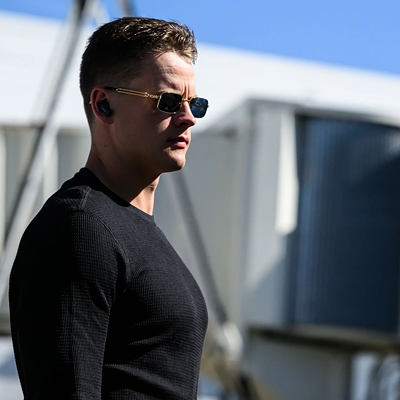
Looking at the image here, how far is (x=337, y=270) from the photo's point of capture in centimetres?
669

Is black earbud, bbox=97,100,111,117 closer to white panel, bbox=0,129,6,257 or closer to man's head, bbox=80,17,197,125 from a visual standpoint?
man's head, bbox=80,17,197,125

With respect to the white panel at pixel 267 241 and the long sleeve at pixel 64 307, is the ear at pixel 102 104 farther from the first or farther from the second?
the white panel at pixel 267 241

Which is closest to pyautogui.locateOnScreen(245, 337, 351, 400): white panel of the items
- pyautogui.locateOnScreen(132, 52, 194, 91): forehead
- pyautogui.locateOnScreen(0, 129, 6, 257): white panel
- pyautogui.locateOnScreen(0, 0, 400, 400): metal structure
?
pyautogui.locateOnScreen(0, 0, 400, 400): metal structure

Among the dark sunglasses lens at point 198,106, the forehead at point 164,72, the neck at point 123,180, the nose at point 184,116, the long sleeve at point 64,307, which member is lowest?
the long sleeve at point 64,307

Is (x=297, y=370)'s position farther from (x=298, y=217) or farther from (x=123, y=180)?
(x=123, y=180)

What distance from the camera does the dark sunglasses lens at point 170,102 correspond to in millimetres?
1641

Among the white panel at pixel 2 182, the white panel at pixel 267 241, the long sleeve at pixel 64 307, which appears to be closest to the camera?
the long sleeve at pixel 64 307

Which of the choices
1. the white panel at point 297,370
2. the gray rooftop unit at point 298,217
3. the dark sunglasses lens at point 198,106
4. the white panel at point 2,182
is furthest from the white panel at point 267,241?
the dark sunglasses lens at point 198,106

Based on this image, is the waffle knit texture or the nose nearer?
the waffle knit texture

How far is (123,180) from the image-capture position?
5.48 feet

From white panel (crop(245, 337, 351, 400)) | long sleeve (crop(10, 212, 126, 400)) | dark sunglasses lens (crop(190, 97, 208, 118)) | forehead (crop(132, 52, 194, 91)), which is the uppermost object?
forehead (crop(132, 52, 194, 91))

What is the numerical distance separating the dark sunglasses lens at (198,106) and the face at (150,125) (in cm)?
5

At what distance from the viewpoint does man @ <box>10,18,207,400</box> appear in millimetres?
1399

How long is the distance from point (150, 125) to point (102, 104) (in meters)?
0.10
